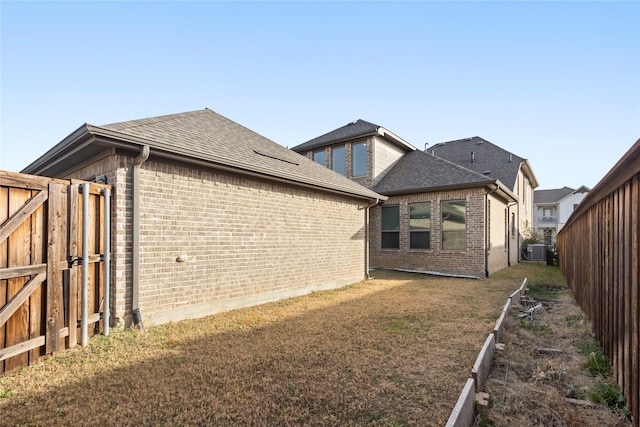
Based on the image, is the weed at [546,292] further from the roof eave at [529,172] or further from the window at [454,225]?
the roof eave at [529,172]

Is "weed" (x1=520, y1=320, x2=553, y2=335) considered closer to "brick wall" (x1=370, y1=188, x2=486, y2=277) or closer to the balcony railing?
"brick wall" (x1=370, y1=188, x2=486, y2=277)

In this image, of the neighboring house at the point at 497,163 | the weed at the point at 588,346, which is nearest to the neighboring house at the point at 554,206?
the neighboring house at the point at 497,163

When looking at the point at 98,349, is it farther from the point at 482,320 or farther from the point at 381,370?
the point at 482,320

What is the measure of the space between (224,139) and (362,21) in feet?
16.8

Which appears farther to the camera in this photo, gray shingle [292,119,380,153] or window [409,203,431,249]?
gray shingle [292,119,380,153]

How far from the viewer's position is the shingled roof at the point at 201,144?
475cm

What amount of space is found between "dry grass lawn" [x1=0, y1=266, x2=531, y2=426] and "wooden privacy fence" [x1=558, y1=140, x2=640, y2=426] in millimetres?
1388

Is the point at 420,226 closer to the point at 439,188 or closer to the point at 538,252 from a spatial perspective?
the point at 439,188

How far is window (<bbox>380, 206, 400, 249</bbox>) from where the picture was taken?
13.7 metres

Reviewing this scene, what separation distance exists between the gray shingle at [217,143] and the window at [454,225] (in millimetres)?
3996

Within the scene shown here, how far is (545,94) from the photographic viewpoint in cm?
874

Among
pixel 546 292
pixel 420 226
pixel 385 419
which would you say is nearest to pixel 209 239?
pixel 385 419

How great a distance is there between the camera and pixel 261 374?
3398 millimetres

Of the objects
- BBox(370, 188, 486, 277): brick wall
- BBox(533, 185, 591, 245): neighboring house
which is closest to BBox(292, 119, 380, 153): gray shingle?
BBox(370, 188, 486, 277): brick wall
